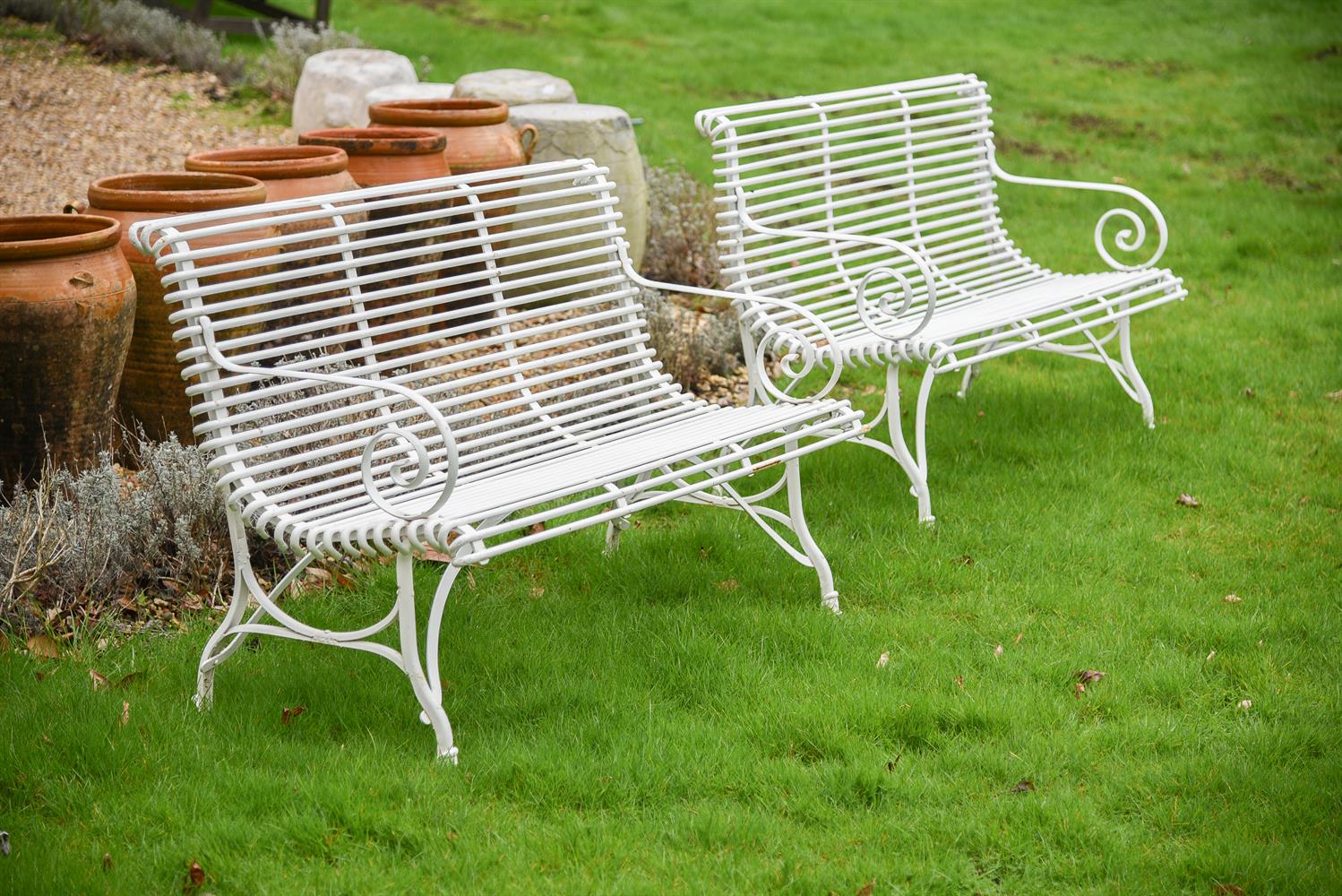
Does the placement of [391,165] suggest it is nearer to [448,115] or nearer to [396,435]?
[448,115]

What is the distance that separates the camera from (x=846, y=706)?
3484mm

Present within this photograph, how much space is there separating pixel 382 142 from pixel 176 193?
4.49 ft

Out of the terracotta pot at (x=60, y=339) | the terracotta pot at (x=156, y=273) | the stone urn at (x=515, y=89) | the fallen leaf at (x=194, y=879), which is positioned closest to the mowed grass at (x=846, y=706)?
the fallen leaf at (x=194, y=879)

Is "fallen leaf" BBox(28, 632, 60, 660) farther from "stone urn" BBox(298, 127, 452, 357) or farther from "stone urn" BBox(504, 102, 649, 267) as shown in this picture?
"stone urn" BBox(504, 102, 649, 267)

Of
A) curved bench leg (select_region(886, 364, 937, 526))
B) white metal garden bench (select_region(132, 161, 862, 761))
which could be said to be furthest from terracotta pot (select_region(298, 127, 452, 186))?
curved bench leg (select_region(886, 364, 937, 526))

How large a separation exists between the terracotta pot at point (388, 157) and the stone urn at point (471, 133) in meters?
0.34

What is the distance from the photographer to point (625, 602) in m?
4.14

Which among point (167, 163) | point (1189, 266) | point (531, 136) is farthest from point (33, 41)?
point (1189, 266)

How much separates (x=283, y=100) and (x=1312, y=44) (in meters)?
9.39

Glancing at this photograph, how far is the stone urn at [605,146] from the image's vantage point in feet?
22.9

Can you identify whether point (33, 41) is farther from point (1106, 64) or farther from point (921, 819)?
point (921, 819)

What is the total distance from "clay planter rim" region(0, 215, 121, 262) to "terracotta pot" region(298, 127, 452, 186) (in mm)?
1475

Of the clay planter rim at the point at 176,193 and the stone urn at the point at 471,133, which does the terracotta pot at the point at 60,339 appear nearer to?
the clay planter rim at the point at 176,193

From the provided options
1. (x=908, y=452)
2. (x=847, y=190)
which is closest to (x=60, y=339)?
(x=908, y=452)
